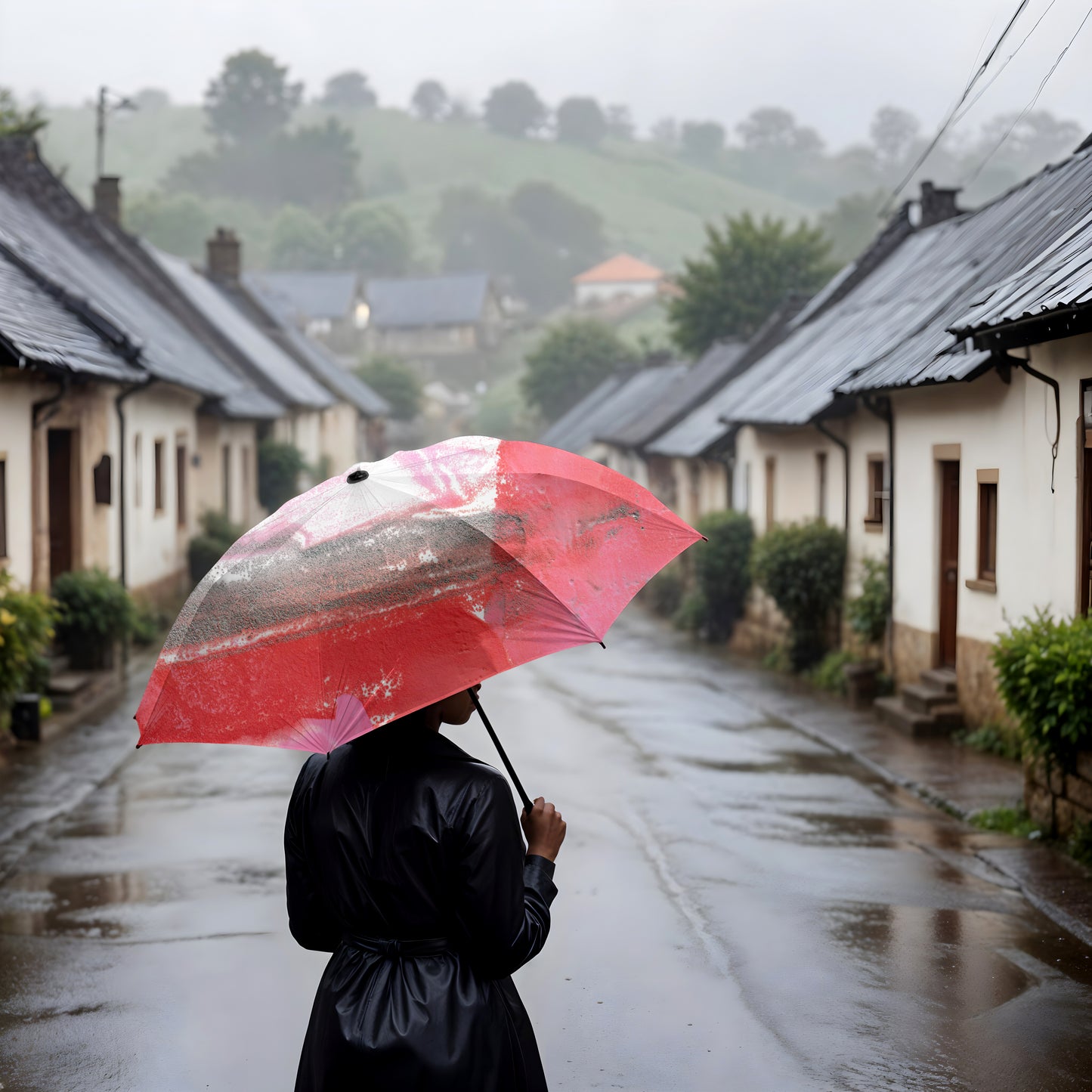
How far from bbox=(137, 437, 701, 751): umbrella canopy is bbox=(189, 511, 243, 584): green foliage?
2139 cm

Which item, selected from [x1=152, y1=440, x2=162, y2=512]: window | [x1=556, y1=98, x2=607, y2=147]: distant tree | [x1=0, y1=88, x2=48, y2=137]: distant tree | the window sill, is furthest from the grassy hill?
the window sill

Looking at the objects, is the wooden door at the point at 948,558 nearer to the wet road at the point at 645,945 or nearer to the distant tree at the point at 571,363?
the wet road at the point at 645,945

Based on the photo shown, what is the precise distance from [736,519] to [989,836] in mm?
14247

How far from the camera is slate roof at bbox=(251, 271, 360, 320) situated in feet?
300

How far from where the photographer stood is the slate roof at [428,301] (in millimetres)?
95250

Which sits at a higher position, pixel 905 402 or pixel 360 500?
pixel 905 402

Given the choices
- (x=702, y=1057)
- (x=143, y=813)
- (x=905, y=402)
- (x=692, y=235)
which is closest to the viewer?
(x=702, y=1057)

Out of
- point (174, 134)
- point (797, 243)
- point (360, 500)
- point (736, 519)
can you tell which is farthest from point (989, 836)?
point (174, 134)

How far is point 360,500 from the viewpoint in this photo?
3338 millimetres

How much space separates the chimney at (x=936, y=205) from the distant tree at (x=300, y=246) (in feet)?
294

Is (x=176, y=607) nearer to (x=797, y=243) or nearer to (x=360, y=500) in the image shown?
(x=360, y=500)

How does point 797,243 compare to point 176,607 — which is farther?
point 797,243

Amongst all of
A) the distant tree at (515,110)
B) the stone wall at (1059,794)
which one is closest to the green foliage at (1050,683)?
the stone wall at (1059,794)

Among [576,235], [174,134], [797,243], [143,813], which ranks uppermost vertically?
[174,134]
